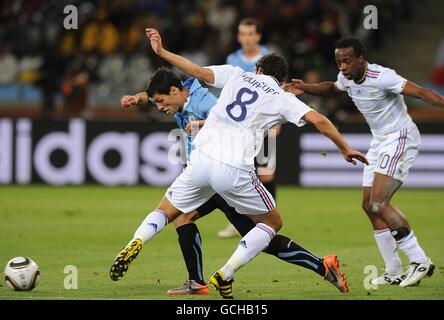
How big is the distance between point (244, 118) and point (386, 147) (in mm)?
1776

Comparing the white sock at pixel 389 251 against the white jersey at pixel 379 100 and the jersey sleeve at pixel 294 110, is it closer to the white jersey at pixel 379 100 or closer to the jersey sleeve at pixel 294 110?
the white jersey at pixel 379 100

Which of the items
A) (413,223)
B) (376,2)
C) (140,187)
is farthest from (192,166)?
(376,2)

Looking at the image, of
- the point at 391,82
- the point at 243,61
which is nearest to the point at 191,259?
the point at 391,82

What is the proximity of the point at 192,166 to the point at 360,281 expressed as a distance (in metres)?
2.01

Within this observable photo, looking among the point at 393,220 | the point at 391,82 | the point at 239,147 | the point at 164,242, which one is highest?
the point at 391,82

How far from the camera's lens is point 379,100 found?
28.6 feet

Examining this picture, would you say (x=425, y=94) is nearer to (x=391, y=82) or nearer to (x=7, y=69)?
(x=391, y=82)

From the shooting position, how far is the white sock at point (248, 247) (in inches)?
295

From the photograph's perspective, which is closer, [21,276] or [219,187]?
[219,187]

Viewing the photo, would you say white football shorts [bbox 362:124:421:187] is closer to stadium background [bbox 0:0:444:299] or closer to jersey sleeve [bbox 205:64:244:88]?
jersey sleeve [bbox 205:64:244:88]

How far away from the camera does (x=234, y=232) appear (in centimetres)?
1197

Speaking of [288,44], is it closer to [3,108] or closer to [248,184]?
[3,108]

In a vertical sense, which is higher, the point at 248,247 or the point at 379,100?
the point at 379,100

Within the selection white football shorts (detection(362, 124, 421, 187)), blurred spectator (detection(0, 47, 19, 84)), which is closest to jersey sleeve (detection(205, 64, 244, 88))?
white football shorts (detection(362, 124, 421, 187))
